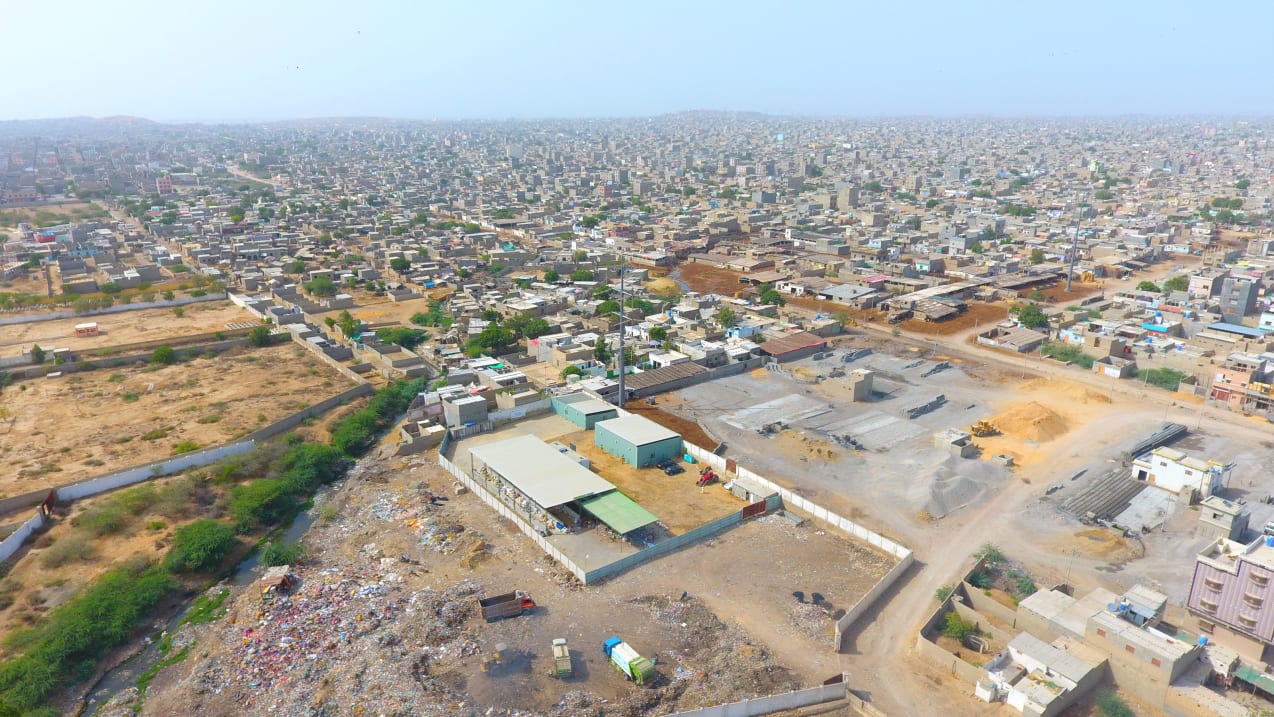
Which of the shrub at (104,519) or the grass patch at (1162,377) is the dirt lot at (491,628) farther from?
the grass patch at (1162,377)

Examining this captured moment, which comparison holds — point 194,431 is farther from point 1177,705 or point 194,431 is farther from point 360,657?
point 1177,705

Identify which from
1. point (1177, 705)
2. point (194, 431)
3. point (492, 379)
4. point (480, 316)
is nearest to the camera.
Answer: point (1177, 705)

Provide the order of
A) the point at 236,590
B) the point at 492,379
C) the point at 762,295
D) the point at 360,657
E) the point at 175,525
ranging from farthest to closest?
the point at 762,295 → the point at 492,379 → the point at 175,525 → the point at 236,590 → the point at 360,657

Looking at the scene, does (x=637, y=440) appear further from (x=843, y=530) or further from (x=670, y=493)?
(x=843, y=530)

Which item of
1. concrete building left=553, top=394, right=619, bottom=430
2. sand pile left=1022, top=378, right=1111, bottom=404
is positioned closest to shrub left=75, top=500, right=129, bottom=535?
concrete building left=553, top=394, right=619, bottom=430

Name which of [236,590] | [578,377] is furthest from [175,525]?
[578,377]

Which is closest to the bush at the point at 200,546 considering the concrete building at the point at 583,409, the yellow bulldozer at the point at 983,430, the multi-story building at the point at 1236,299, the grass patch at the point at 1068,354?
the concrete building at the point at 583,409
